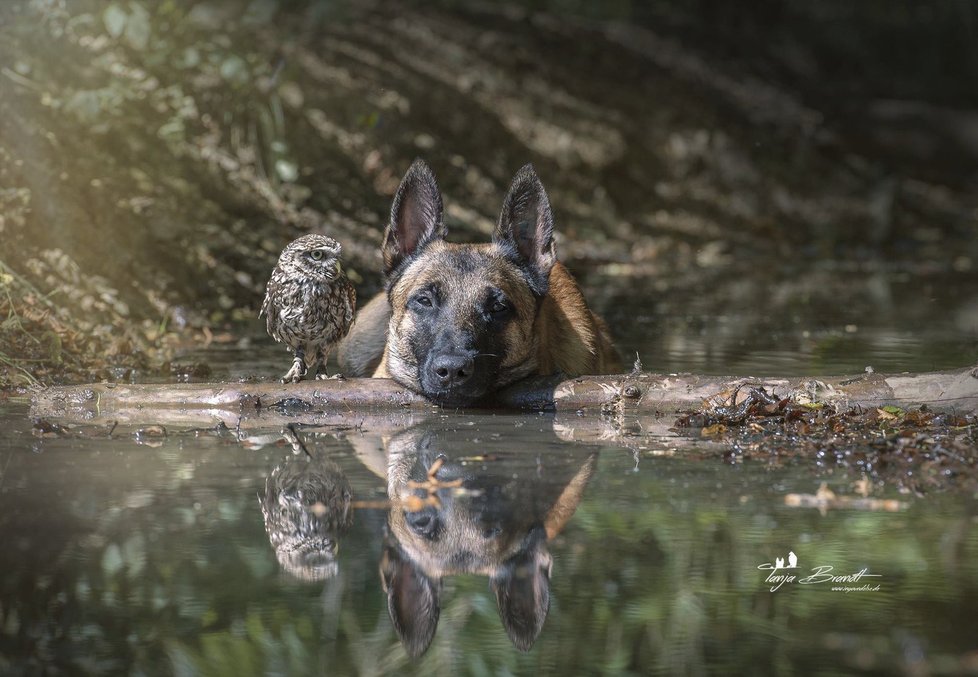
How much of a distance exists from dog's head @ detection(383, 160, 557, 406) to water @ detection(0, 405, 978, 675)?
1.14 m

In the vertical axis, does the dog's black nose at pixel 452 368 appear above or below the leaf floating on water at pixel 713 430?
above

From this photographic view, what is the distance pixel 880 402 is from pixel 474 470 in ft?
7.54

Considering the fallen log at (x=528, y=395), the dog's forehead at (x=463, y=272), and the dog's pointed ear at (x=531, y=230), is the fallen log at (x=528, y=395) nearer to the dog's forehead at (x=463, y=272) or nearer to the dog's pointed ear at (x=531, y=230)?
the dog's forehead at (x=463, y=272)

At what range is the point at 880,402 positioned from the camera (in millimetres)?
6949

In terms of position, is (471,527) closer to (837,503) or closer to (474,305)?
(837,503)

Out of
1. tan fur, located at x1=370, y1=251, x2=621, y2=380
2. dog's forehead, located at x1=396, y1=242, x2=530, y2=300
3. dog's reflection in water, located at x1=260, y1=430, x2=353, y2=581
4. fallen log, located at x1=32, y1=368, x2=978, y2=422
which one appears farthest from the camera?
tan fur, located at x1=370, y1=251, x2=621, y2=380

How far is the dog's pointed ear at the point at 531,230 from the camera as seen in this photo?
810cm

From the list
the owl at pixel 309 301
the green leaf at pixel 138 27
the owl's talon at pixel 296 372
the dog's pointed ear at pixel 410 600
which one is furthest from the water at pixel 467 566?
the green leaf at pixel 138 27

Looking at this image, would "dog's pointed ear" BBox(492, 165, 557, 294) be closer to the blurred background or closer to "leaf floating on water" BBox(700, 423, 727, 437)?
"leaf floating on water" BBox(700, 423, 727, 437)

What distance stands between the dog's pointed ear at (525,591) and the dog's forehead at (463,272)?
10.5ft

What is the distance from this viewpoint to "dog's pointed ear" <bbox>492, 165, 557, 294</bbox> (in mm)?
8102

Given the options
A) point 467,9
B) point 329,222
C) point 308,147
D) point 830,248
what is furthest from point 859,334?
point 467,9

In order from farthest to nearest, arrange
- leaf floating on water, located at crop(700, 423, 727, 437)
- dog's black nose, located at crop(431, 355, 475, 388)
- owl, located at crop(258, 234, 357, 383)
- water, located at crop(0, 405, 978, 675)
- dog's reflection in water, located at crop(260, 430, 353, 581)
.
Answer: owl, located at crop(258, 234, 357, 383), dog's black nose, located at crop(431, 355, 475, 388), leaf floating on water, located at crop(700, 423, 727, 437), dog's reflection in water, located at crop(260, 430, 353, 581), water, located at crop(0, 405, 978, 675)

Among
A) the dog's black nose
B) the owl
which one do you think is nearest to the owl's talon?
the owl
